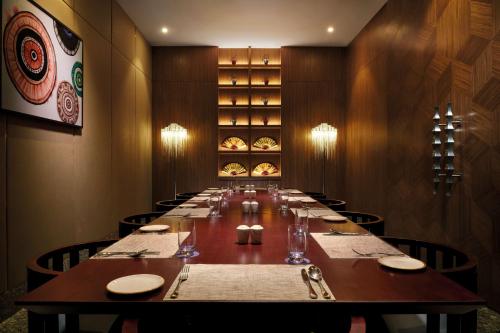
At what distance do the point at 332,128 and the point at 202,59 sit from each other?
2.77 m

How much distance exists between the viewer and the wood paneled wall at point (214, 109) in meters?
7.03

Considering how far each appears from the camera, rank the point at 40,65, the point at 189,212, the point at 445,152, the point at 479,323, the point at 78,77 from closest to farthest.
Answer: the point at 479,323
the point at 189,212
the point at 40,65
the point at 445,152
the point at 78,77

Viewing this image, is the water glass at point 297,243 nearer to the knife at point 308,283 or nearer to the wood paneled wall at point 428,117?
the knife at point 308,283

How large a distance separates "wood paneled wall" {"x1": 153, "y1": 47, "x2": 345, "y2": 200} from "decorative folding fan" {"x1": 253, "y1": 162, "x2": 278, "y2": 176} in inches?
9.1

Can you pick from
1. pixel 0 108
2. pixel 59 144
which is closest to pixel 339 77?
pixel 59 144

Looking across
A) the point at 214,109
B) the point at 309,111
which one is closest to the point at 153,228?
the point at 214,109

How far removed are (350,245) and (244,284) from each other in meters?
0.72

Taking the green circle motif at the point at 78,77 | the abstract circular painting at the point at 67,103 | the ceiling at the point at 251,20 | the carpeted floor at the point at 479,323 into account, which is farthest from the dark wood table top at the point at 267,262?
the ceiling at the point at 251,20

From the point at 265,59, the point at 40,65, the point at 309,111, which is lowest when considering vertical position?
the point at 40,65

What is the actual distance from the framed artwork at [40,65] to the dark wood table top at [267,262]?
210 cm

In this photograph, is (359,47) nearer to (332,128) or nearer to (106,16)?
(332,128)

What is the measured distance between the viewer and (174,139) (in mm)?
6695

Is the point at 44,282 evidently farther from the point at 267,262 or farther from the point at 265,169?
the point at 265,169

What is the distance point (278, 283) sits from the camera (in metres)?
1.16
